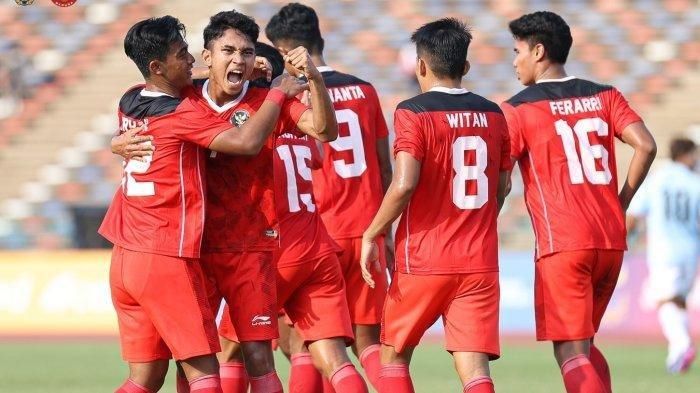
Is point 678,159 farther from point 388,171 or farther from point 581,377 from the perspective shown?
point 581,377

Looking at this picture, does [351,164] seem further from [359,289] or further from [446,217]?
[446,217]

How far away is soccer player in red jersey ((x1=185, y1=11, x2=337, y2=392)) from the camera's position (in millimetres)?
6941

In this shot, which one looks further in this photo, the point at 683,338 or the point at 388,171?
the point at 683,338

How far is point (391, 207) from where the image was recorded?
22.9ft

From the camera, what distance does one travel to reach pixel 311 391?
805cm

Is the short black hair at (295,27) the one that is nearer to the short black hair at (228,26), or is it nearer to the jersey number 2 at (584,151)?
the short black hair at (228,26)

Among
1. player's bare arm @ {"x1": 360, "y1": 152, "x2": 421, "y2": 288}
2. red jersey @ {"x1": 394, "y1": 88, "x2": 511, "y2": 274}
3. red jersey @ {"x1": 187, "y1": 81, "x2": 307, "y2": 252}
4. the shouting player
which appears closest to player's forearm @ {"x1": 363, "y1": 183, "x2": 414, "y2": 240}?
player's bare arm @ {"x1": 360, "y1": 152, "x2": 421, "y2": 288}

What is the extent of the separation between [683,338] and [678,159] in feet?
5.93

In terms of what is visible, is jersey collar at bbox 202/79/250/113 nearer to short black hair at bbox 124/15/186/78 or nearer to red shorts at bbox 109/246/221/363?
short black hair at bbox 124/15/186/78

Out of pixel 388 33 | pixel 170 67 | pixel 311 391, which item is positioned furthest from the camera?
pixel 388 33

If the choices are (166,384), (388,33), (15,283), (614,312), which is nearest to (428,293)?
(166,384)

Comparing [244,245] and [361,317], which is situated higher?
[244,245]

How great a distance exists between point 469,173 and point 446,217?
0.26m

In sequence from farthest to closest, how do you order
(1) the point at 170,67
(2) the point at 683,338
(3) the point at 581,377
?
(2) the point at 683,338 → (3) the point at 581,377 → (1) the point at 170,67
